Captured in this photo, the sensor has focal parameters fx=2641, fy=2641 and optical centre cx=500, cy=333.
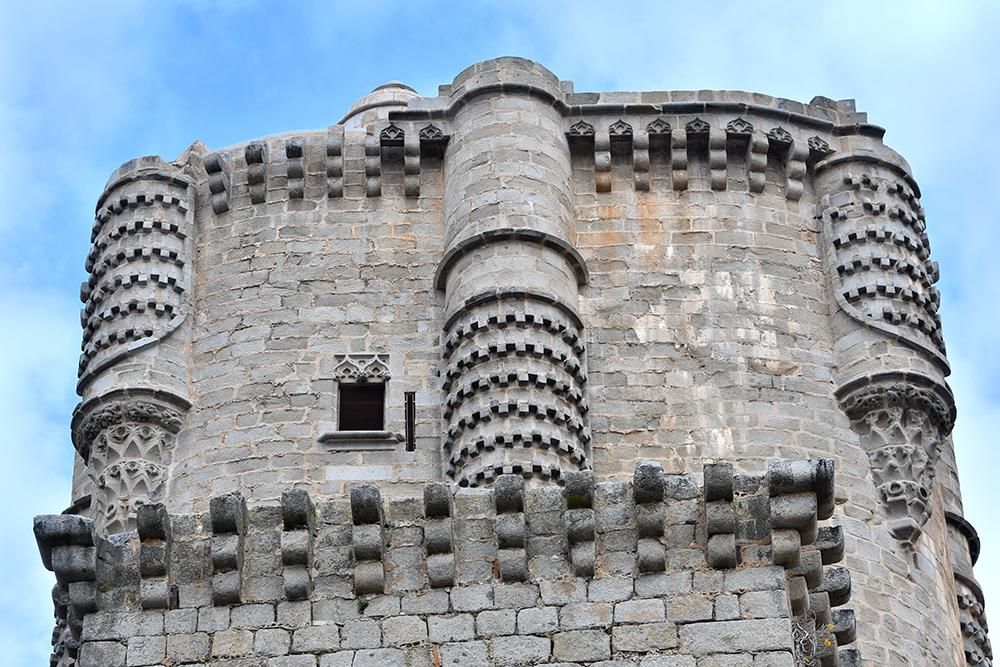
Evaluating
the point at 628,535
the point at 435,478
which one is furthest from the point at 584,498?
the point at 435,478

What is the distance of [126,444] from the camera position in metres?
25.0

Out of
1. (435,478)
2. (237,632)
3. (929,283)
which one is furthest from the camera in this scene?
(929,283)

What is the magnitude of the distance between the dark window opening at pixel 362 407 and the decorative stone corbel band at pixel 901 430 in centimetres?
443

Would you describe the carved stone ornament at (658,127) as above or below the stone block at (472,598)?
above

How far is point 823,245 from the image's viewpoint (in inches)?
1064

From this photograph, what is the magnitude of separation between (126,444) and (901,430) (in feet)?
24.1

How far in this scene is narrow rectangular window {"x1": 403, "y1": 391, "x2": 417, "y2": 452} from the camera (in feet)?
82.2

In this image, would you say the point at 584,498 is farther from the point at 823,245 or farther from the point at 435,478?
the point at 823,245

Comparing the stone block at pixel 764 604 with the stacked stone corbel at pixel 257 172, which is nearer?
the stone block at pixel 764 604

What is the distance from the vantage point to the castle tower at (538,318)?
24688 millimetres

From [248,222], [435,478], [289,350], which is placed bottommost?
[435,478]

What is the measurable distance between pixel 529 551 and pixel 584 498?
49 cm

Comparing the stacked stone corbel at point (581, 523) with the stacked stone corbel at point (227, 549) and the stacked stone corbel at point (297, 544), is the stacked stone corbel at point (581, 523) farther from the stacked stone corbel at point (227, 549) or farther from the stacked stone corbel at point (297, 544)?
the stacked stone corbel at point (227, 549)

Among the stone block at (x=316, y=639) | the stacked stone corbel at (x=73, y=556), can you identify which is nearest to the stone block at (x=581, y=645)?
the stone block at (x=316, y=639)
